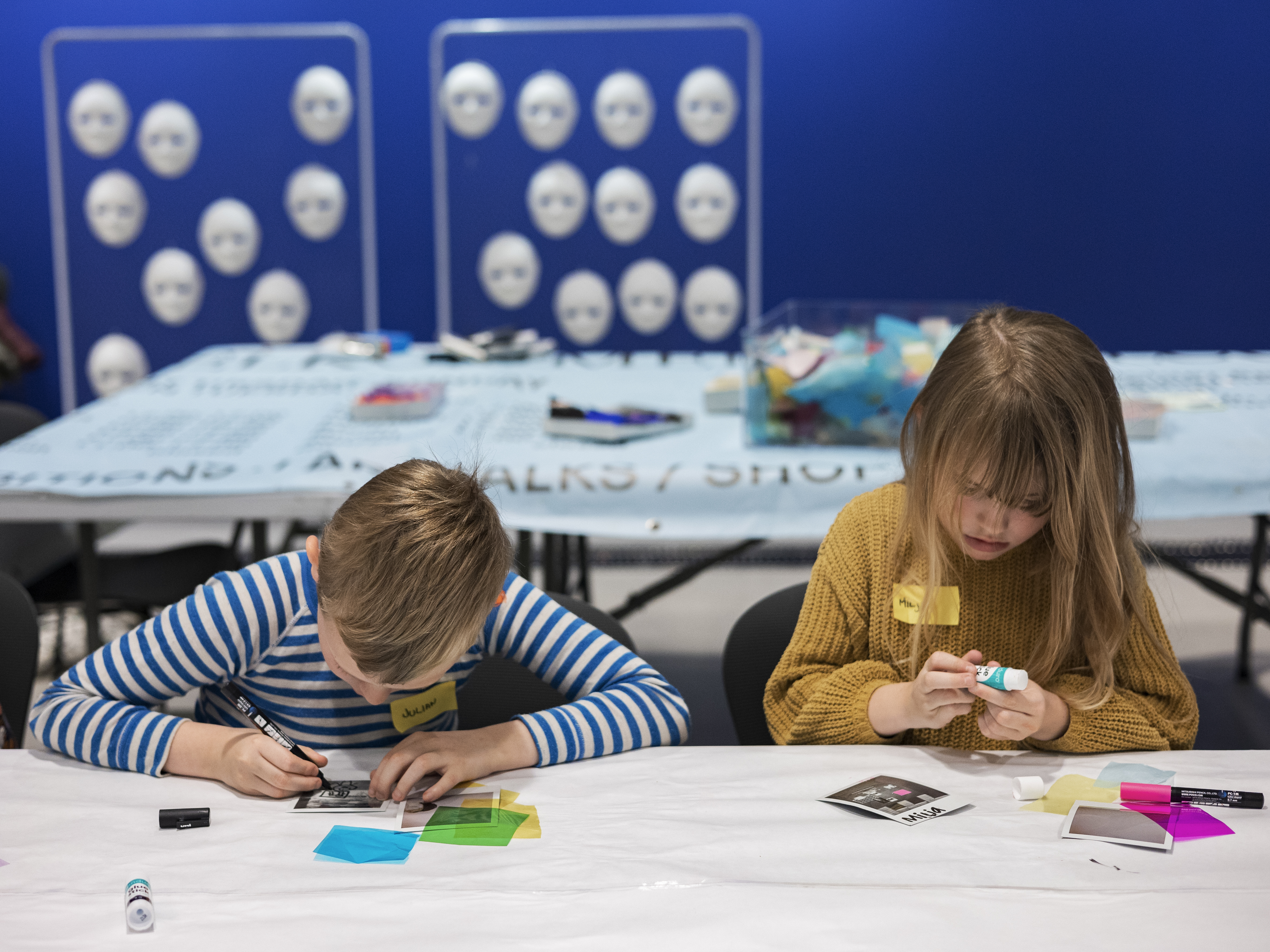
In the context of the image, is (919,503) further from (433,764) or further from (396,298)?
(396,298)

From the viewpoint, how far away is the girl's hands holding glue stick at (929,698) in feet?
3.73

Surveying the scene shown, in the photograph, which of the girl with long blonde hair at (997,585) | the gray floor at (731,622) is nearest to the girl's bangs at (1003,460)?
the girl with long blonde hair at (997,585)

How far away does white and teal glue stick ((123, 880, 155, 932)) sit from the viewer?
86 centimetres

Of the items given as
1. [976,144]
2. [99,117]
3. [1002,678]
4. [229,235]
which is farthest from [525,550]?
[976,144]

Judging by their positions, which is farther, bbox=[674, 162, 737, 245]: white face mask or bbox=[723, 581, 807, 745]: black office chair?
bbox=[674, 162, 737, 245]: white face mask

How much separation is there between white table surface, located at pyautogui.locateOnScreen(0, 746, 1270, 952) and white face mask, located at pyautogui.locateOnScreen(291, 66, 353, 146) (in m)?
3.16

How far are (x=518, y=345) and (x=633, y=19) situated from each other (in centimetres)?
139

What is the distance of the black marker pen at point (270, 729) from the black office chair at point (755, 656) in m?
0.57

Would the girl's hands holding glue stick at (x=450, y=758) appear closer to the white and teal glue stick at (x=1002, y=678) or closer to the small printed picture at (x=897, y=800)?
the small printed picture at (x=897, y=800)

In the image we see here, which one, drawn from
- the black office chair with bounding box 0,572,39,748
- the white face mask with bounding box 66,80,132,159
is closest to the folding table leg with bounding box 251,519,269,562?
the black office chair with bounding box 0,572,39,748

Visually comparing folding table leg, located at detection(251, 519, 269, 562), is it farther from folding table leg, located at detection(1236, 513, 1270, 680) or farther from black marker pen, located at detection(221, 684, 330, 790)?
folding table leg, located at detection(1236, 513, 1270, 680)

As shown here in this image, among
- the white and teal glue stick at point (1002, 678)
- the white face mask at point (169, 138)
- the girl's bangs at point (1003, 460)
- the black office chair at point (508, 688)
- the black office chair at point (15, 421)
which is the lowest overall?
the black office chair at point (508, 688)

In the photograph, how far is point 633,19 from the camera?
3865 mm

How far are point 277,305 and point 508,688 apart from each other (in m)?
2.89
